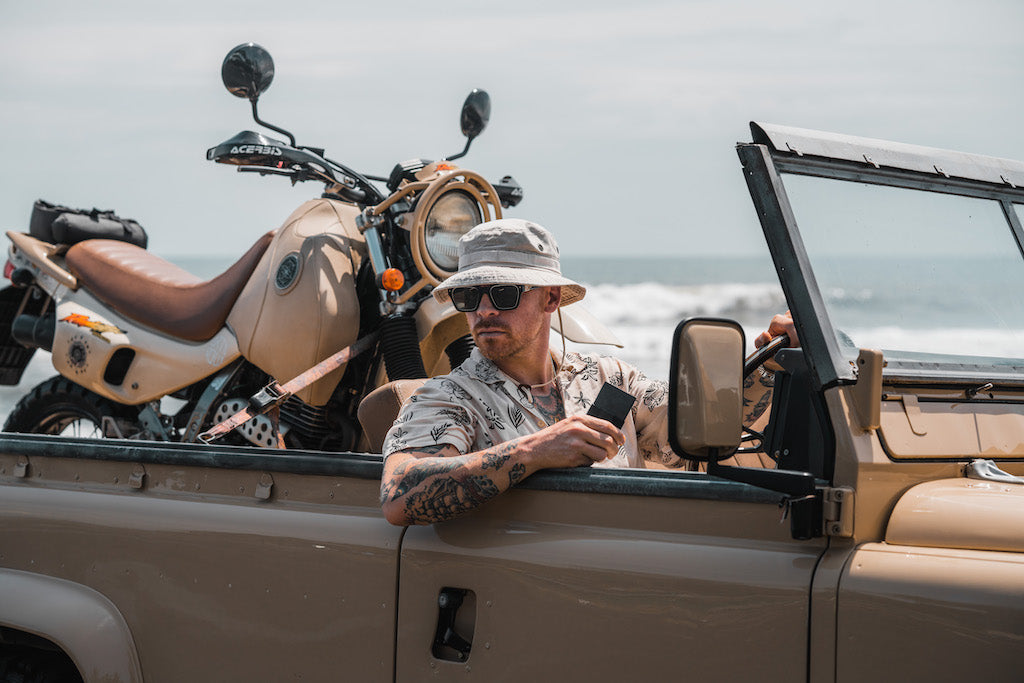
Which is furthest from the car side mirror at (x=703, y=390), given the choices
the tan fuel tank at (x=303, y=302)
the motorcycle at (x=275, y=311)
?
the tan fuel tank at (x=303, y=302)

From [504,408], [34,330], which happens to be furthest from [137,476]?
[34,330]

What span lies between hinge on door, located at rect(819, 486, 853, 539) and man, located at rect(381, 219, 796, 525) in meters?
0.49

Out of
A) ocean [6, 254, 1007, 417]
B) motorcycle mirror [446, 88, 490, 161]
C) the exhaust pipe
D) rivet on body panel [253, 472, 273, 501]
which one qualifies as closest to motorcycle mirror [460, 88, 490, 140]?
motorcycle mirror [446, 88, 490, 161]

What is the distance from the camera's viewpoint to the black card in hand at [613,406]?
2.40 metres

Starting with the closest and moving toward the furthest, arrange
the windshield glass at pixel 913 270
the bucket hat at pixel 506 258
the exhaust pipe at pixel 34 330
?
the windshield glass at pixel 913 270 → the bucket hat at pixel 506 258 → the exhaust pipe at pixel 34 330

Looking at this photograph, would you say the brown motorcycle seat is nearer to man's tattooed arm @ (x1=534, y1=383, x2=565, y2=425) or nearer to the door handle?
man's tattooed arm @ (x1=534, y1=383, x2=565, y2=425)

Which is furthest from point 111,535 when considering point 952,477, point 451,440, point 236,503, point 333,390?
point 333,390

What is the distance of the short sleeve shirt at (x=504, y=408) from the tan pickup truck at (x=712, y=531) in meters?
0.15

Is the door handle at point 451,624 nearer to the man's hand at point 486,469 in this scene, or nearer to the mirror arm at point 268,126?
the man's hand at point 486,469

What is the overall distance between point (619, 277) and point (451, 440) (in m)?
52.7

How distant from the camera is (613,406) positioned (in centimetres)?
240

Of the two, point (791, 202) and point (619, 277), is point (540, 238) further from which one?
point (619, 277)

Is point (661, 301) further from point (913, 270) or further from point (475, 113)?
point (913, 270)

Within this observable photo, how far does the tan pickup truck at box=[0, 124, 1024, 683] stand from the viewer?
190 centimetres
